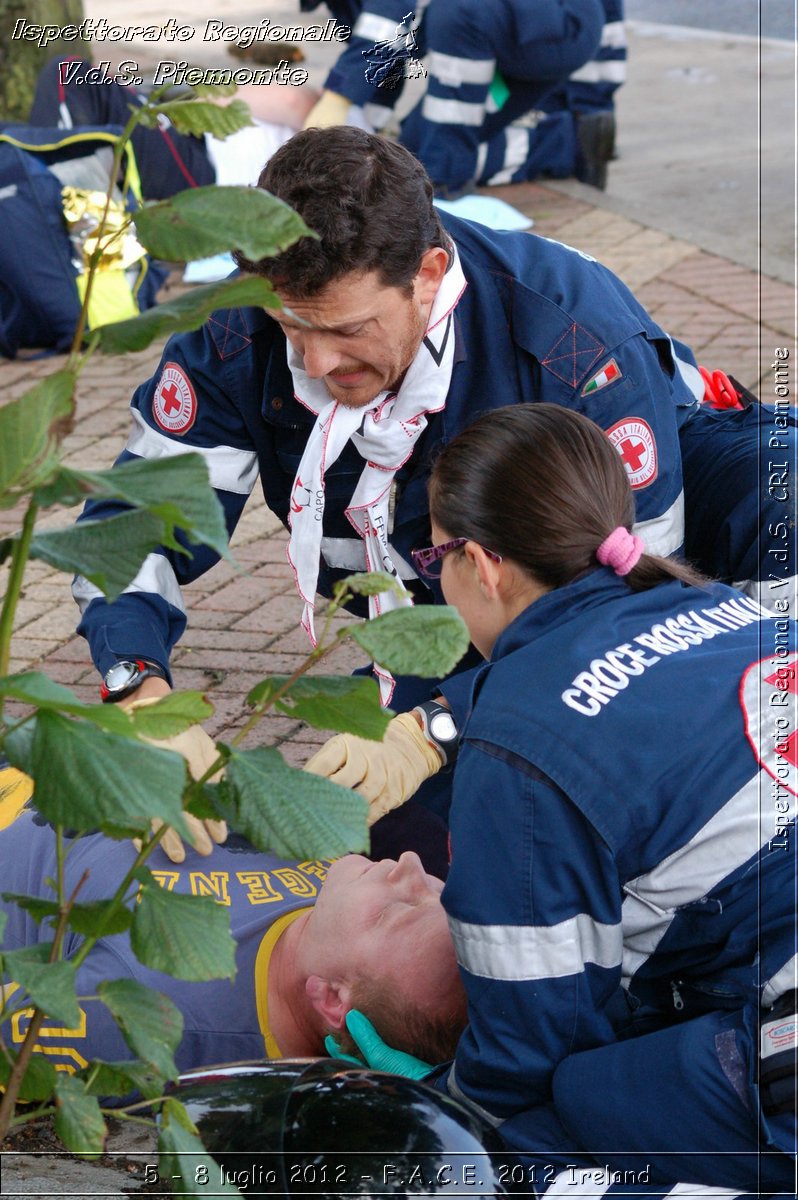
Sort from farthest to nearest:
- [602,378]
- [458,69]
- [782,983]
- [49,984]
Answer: [458,69]
[602,378]
[782,983]
[49,984]

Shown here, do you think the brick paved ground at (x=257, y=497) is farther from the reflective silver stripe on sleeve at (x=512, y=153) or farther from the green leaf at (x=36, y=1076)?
the green leaf at (x=36, y=1076)

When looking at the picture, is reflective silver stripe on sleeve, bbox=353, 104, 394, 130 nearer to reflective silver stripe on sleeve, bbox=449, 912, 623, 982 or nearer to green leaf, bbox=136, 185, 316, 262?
reflective silver stripe on sleeve, bbox=449, 912, 623, 982

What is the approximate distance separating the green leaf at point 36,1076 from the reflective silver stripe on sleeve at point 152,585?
4.81 ft

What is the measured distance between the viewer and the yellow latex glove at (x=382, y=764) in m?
2.45

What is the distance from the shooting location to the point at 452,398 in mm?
2670

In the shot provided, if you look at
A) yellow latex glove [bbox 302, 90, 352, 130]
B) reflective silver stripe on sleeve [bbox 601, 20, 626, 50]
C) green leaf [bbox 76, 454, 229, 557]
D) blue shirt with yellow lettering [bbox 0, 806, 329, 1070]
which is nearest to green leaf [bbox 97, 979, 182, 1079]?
green leaf [bbox 76, 454, 229, 557]

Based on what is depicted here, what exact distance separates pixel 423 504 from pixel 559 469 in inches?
32.9

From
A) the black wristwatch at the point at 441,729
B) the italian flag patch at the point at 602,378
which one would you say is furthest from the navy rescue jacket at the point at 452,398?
the black wristwatch at the point at 441,729

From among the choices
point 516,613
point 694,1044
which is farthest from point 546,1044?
point 516,613

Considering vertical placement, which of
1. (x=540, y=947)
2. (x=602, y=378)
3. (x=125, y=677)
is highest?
(x=602, y=378)

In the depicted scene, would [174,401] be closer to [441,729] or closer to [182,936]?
[441,729]

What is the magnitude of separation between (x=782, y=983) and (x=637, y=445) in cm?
116

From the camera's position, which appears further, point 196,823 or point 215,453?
point 215,453

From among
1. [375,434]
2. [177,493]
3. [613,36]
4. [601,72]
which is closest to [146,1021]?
[177,493]
